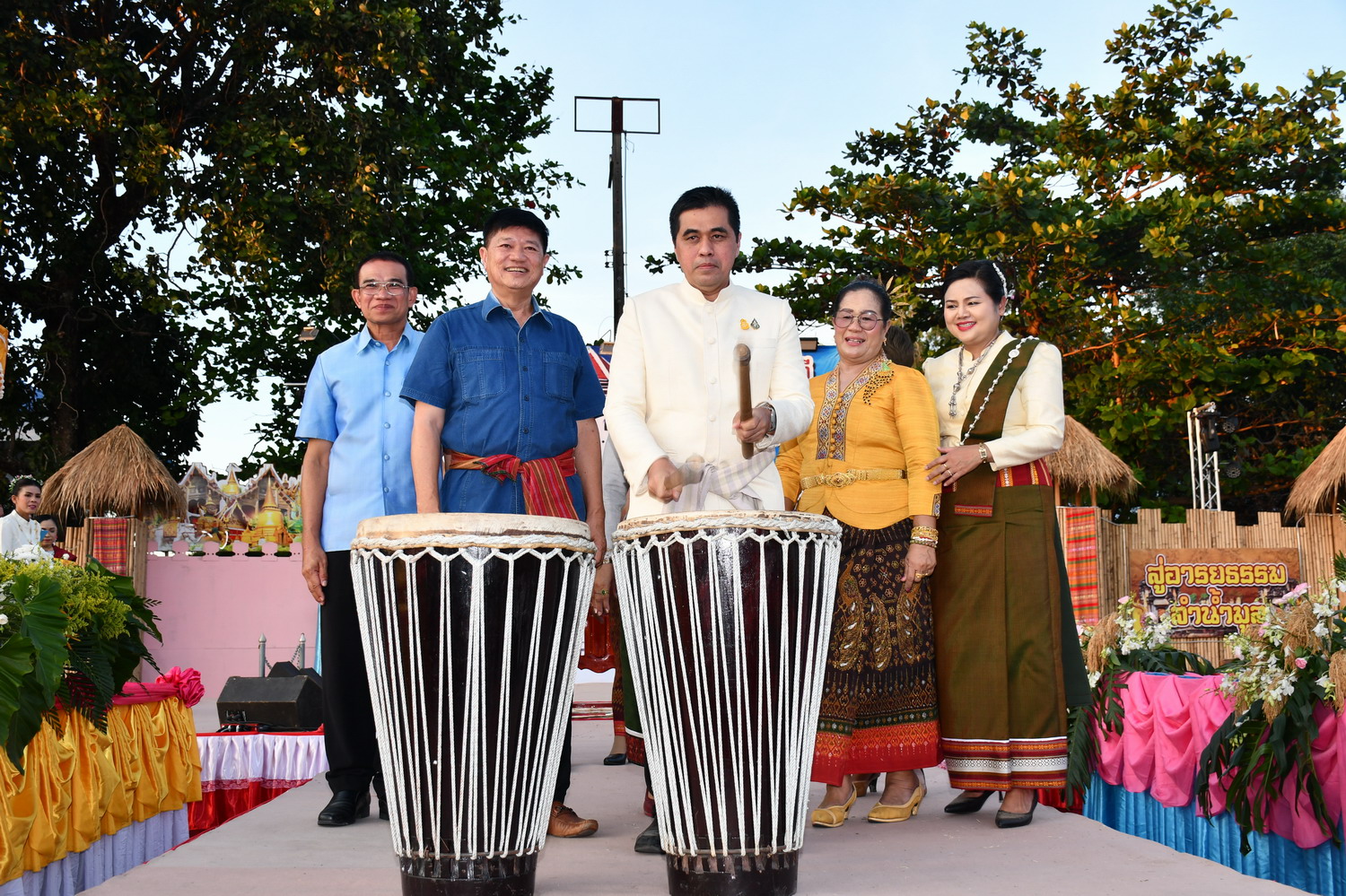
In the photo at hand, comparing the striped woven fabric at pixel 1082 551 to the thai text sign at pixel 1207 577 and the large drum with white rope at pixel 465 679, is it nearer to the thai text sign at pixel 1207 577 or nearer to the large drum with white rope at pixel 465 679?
the thai text sign at pixel 1207 577

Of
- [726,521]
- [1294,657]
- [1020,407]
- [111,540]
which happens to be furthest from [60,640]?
[111,540]

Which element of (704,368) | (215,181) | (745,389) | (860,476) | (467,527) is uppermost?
(215,181)

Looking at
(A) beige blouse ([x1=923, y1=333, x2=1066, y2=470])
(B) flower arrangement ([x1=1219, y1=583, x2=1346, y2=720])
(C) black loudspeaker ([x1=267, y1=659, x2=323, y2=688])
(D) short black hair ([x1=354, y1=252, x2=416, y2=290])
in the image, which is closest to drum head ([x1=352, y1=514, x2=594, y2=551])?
(D) short black hair ([x1=354, y1=252, x2=416, y2=290])

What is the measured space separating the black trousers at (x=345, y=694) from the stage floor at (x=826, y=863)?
0.14 meters

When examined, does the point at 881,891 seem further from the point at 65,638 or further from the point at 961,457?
the point at 65,638

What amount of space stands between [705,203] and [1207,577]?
462 inches

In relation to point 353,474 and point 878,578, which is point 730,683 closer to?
point 878,578

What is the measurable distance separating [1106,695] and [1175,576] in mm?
9021

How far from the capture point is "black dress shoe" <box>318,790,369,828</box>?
318cm

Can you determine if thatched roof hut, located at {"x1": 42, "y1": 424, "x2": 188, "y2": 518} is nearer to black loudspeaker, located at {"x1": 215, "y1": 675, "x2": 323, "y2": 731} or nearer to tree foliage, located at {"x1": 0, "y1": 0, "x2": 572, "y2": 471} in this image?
tree foliage, located at {"x1": 0, "y1": 0, "x2": 572, "y2": 471}

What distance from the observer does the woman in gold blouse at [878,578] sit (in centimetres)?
326

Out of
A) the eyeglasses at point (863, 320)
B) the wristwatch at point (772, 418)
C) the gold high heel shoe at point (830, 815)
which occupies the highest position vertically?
the eyeglasses at point (863, 320)

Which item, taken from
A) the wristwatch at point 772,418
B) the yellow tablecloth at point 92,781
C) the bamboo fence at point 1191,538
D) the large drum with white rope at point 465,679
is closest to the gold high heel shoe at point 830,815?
the large drum with white rope at point 465,679

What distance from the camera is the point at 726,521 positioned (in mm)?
2314
